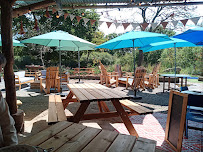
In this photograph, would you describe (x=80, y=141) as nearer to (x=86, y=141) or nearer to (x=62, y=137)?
(x=86, y=141)

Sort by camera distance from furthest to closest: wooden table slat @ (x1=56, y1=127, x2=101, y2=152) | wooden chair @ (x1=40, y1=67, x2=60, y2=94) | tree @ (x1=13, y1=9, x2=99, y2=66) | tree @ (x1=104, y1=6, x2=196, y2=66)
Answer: tree @ (x1=13, y1=9, x2=99, y2=66) < tree @ (x1=104, y1=6, x2=196, y2=66) < wooden chair @ (x1=40, y1=67, x2=60, y2=94) < wooden table slat @ (x1=56, y1=127, x2=101, y2=152)

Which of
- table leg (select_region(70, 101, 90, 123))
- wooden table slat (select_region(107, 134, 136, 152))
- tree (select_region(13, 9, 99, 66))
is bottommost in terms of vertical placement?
table leg (select_region(70, 101, 90, 123))

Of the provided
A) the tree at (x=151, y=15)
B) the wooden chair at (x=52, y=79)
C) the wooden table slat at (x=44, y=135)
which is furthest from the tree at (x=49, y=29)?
the wooden table slat at (x=44, y=135)

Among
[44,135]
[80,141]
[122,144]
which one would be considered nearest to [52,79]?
[44,135]

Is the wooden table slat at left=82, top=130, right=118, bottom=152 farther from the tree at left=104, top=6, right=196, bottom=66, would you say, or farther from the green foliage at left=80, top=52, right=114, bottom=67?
the green foliage at left=80, top=52, right=114, bottom=67

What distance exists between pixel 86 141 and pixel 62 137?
0.64 feet

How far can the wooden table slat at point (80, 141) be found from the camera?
1076mm

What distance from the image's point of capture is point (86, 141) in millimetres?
1195

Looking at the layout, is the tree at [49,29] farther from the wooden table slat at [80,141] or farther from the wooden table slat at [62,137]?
the wooden table slat at [80,141]

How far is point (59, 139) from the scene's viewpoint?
122 centimetres

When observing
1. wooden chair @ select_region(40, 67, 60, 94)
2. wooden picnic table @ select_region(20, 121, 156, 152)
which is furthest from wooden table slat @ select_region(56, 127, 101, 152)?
wooden chair @ select_region(40, 67, 60, 94)

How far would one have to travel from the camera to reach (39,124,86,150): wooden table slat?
43.8 inches

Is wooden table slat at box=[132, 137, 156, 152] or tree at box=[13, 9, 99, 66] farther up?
tree at box=[13, 9, 99, 66]

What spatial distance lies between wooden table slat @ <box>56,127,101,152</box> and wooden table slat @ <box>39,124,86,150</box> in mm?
38
